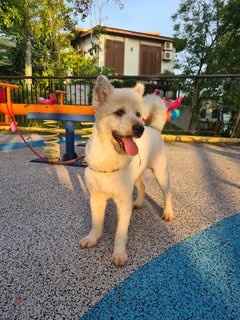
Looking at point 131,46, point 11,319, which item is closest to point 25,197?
point 11,319

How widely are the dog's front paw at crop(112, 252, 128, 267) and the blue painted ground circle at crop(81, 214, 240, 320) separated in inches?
4.9

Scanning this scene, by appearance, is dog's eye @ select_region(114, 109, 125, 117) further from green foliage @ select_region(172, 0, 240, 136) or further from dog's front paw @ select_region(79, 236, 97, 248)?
green foliage @ select_region(172, 0, 240, 136)

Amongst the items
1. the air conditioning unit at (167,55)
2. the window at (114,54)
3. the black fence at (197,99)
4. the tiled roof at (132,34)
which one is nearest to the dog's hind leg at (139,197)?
the black fence at (197,99)

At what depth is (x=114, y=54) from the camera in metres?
19.7

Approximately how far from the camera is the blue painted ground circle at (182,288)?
4.30 ft

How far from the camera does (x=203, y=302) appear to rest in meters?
1.40

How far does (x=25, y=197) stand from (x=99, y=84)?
1817mm

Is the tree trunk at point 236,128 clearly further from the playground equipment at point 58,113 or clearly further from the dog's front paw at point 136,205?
the dog's front paw at point 136,205

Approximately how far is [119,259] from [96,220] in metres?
0.37

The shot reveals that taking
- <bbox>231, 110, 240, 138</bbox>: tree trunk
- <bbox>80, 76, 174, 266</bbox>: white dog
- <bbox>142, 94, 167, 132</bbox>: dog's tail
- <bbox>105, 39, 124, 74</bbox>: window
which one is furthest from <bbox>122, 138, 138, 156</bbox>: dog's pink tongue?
<bbox>105, 39, 124, 74</bbox>: window

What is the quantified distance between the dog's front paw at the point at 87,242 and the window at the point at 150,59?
68.6ft

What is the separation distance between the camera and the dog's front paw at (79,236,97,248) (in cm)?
191

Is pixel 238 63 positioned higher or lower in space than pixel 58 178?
higher

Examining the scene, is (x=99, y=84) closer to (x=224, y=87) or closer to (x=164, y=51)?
(x=224, y=87)
